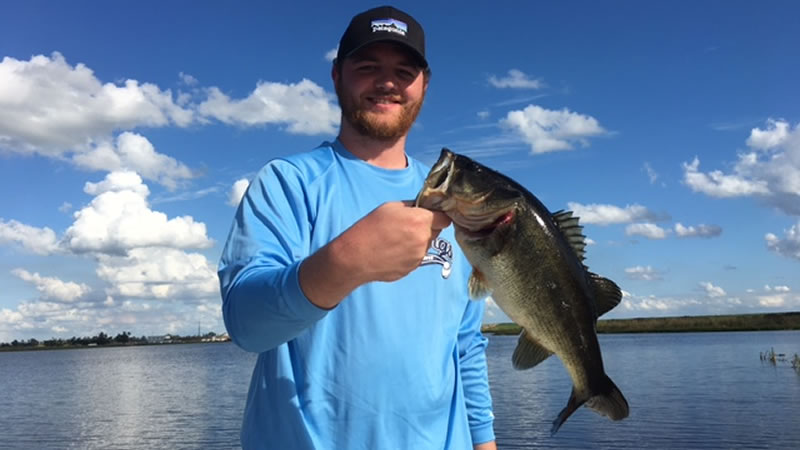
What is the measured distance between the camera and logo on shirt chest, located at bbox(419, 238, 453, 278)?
397cm

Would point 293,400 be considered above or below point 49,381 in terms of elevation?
above

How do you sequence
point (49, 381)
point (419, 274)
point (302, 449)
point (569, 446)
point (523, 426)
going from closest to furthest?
Answer: 1. point (302, 449)
2. point (419, 274)
3. point (569, 446)
4. point (523, 426)
5. point (49, 381)

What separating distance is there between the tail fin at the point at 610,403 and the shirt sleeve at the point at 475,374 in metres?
1.13

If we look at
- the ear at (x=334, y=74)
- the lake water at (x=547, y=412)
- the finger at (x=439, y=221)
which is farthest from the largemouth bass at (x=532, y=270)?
the lake water at (x=547, y=412)

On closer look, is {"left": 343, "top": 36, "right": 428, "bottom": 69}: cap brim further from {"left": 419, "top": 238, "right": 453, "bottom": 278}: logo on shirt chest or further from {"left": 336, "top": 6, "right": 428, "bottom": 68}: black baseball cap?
{"left": 419, "top": 238, "right": 453, "bottom": 278}: logo on shirt chest

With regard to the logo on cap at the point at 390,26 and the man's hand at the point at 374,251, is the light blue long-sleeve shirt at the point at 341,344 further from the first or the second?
the logo on cap at the point at 390,26

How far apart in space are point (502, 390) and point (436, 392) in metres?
44.2

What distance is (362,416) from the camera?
3.44 meters

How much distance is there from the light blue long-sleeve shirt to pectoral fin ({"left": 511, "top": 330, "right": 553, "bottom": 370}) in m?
0.49

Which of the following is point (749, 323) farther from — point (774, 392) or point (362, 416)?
point (362, 416)

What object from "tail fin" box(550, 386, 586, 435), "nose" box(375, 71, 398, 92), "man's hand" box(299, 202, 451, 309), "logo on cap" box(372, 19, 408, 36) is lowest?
"tail fin" box(550, 386, 586, 435)

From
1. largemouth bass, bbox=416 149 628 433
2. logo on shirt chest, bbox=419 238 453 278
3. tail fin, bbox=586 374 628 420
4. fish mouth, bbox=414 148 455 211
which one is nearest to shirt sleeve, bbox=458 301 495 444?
logo on shirt chest, bbox=419 238 453 278

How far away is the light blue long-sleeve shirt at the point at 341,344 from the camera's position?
11.0 ft

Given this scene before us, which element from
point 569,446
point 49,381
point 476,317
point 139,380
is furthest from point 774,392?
point 49,381
